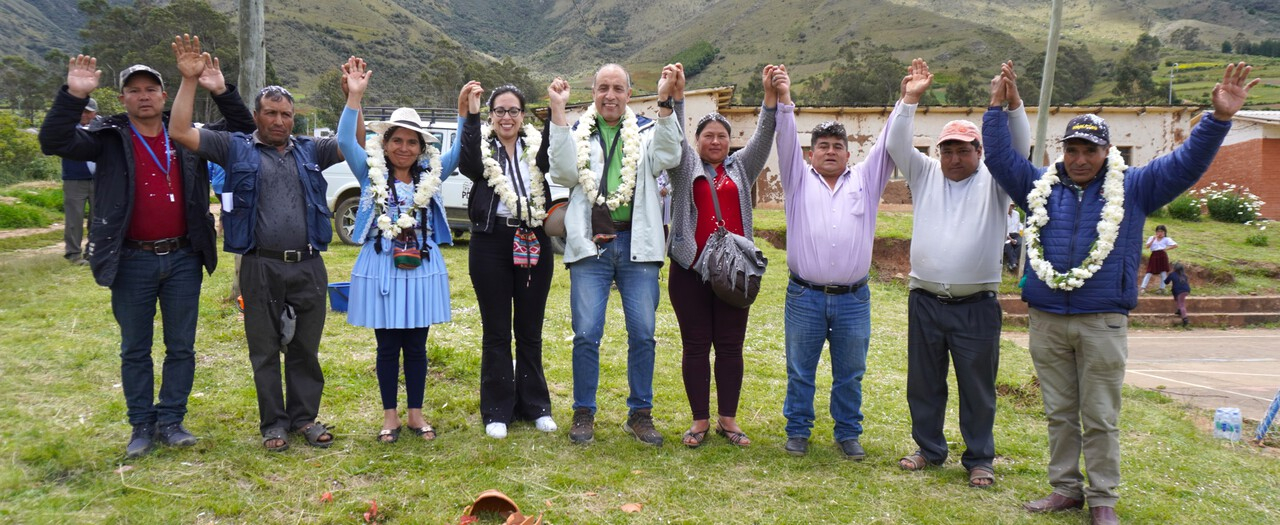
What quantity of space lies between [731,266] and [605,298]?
809 millimetres

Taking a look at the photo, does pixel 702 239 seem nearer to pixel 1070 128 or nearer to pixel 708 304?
pixel 708 304

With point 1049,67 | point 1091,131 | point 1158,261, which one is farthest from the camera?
point 1158,261

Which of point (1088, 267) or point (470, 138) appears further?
point (470, 138)

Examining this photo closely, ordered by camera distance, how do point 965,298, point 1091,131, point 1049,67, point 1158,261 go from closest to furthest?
point 1091,131 → point 965,298 → point 1049,67 → point 1158,261

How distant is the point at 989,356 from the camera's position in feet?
14.2

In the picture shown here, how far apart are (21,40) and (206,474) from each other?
103587 millimetres

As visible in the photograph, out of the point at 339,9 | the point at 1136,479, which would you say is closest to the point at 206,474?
the point at 1136,479

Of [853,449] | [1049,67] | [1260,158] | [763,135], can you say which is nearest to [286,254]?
[763,135]

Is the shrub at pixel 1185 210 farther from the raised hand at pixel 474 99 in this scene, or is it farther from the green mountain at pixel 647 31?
the green mountain at pixel 647 31

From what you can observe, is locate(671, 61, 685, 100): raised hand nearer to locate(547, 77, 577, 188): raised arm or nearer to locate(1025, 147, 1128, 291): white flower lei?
locate(547, 77, 577, 188): raised arm

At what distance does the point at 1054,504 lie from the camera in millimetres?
4004

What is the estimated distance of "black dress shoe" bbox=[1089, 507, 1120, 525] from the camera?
3.81 meters

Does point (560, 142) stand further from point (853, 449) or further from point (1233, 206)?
point (1233, 206)

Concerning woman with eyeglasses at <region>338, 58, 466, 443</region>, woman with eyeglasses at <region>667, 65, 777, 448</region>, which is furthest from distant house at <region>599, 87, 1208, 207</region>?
woman with eyeglasses at <region>338, 58, 466, 443</region>
